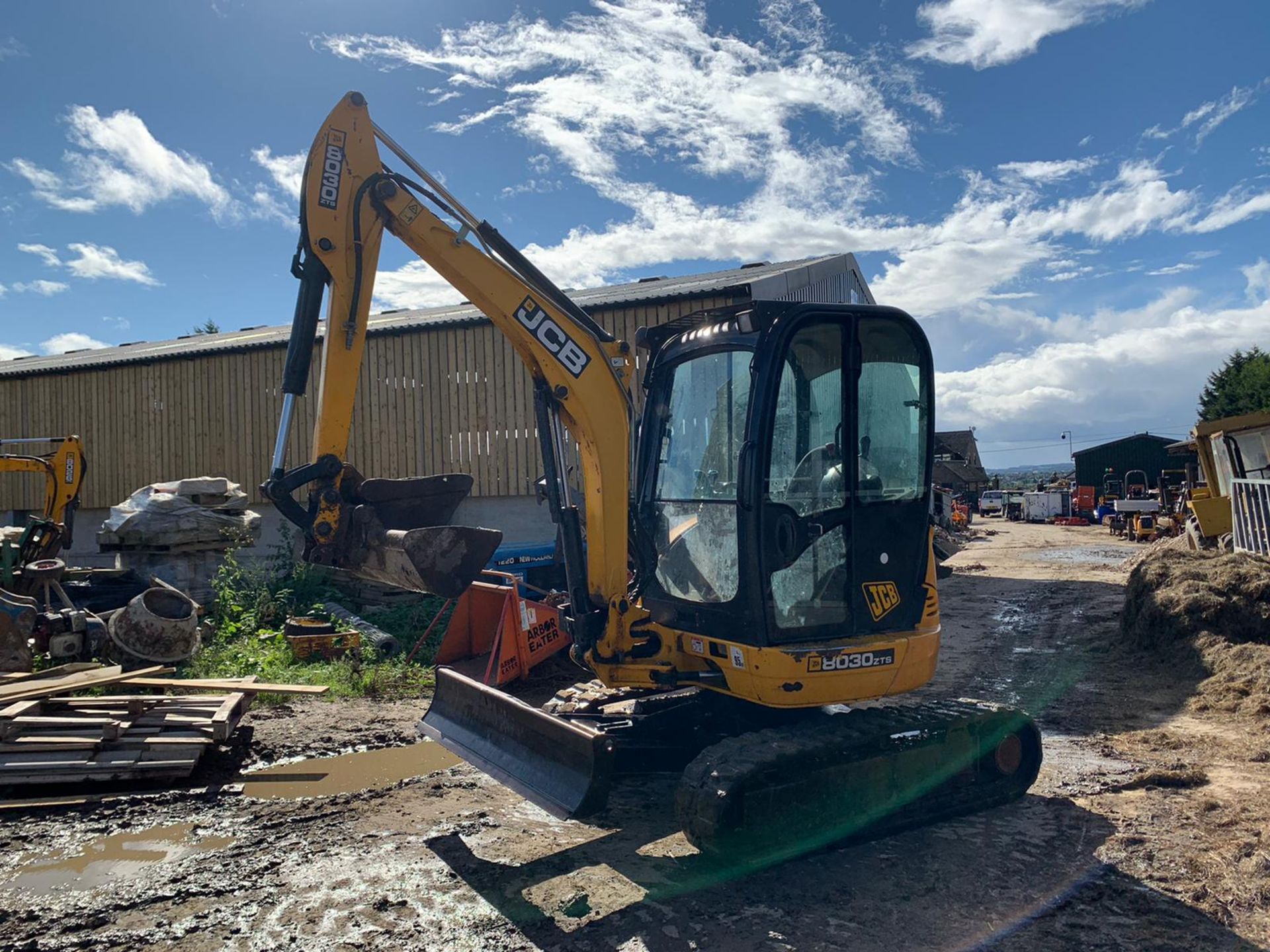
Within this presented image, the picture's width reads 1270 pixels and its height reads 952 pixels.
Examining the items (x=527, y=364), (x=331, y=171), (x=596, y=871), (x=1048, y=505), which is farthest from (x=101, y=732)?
(x=1048, y=505)

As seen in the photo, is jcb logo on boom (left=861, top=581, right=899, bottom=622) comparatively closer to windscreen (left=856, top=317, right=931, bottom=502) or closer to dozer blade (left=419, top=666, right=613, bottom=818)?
windscreen (left=856, top=317, right=931, bottom=502)

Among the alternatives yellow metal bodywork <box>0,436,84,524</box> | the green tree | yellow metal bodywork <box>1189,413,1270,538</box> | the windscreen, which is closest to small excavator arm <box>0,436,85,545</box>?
yellow metal bodywork <box>0,436,84,524</box>

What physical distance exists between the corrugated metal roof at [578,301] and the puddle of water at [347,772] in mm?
7787

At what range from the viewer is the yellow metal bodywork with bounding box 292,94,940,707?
5086mm

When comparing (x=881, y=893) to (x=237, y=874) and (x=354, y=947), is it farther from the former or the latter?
(x=237, y=874)

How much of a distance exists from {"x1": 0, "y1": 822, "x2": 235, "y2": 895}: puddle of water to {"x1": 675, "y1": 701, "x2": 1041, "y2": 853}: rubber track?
8.36 feet

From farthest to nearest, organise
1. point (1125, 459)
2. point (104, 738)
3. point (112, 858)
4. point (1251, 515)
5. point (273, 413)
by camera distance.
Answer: point (1125, 459) < point (273, 413) < point (1251, 515) < point (104, 738) < point (112, 858)

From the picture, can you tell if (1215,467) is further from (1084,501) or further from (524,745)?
(1084,501)

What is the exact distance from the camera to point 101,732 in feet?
18.3

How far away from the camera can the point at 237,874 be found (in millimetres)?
4246

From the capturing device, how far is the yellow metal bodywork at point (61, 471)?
485 inches

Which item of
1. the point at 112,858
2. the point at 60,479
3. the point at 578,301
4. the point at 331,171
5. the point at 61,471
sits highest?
the point at 578,301

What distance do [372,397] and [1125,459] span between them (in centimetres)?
4697

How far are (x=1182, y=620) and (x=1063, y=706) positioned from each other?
80.7 inches
